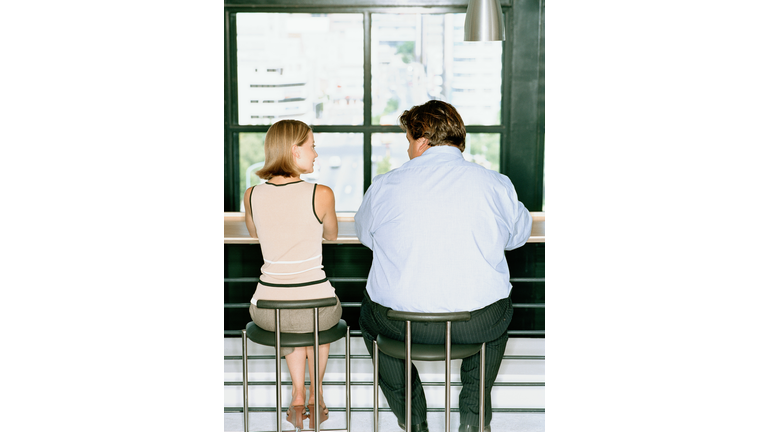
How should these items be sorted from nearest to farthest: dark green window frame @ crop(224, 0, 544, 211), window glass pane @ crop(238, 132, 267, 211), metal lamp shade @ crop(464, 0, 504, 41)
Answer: metal lamp shade @ crop(464, 0, 504, 41)
dark green window frame @ crop(224, 0, 544, 211)
window glass pane @ crop(238, 132, 267, 211)

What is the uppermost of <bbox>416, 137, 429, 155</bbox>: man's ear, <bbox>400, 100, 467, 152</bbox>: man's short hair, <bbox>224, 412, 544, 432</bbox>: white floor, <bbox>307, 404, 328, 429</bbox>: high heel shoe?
<bbox>400, 100, 467, 152</bbox>: man's short hair

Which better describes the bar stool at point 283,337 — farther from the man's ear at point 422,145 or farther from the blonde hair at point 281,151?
the man's ear at point 422,145

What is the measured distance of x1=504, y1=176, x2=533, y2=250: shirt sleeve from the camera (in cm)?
189

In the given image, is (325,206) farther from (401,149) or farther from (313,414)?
(401,149)

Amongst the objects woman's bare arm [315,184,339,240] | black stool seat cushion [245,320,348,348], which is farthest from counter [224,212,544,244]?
black stool seat cushion [245,320,348,348]

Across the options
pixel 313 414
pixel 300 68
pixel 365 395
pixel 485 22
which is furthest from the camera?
pixel 300 68

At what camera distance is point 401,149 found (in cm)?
408

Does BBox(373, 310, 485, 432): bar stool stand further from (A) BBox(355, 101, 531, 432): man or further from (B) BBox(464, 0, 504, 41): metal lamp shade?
(B) BBox(464, 0, 504, 41): metal lamp shade

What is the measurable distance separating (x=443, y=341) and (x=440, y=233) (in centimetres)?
38

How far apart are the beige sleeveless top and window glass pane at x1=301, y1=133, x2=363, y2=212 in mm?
2016

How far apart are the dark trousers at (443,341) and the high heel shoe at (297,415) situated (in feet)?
1.24

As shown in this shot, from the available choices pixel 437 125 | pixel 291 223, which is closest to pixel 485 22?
pixel 437 125

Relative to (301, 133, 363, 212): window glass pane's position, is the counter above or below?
below
